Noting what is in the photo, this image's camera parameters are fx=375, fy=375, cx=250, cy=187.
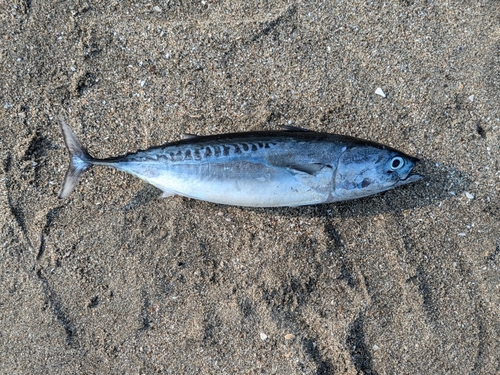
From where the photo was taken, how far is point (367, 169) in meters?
2.69

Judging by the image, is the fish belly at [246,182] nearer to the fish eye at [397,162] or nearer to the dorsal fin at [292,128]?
the dorsal fin at [292,128]

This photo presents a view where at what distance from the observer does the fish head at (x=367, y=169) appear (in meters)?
2.68

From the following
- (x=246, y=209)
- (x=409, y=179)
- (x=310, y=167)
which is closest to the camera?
(x=310, y=167)

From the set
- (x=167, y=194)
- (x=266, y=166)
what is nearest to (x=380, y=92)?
(x=266, y=166)

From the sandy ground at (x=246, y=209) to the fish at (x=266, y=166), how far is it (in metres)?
0.29

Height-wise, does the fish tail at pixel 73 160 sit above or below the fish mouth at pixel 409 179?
above

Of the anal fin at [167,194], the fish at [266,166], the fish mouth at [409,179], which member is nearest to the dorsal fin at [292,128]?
the fish at [266,166]

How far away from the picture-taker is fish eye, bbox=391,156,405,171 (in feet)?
8.88

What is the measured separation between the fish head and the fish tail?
5.97ft

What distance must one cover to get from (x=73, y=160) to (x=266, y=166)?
1422 millimetres

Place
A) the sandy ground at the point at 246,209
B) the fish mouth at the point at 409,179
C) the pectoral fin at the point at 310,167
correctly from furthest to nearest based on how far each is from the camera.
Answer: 1. the sandy ground at the point at 246,209
2. the fish mouth at the point at 409,179
3. the pectoral fin at the point at 310,167

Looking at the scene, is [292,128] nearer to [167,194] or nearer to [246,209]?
[246,209]

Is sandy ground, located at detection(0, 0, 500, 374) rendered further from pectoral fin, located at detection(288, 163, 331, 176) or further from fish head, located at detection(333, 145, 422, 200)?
pectoral fin, located at detection(288, 163, 331, 176)

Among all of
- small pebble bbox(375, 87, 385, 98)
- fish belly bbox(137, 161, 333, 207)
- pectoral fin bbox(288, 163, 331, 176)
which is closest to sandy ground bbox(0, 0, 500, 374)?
small pebble bbox(375, 87, 385, 98)
